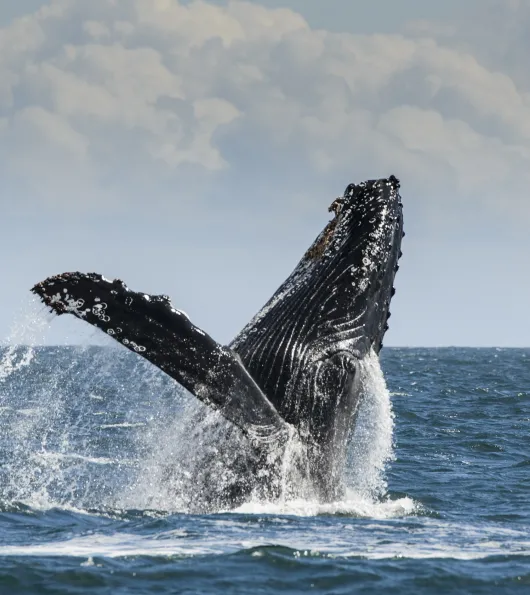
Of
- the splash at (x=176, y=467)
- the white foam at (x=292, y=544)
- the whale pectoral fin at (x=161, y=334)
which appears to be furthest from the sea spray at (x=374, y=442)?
the whale pectoral fin at (x=161, y=334)

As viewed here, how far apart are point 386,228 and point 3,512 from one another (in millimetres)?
5034

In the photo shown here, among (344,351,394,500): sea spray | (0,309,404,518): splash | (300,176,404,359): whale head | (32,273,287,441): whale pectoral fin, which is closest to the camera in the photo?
(32,273,287,441): whale pectoral fin

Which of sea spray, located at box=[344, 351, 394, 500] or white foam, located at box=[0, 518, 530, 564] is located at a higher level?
sea spray, located at box=[344, 351, 394, 500]

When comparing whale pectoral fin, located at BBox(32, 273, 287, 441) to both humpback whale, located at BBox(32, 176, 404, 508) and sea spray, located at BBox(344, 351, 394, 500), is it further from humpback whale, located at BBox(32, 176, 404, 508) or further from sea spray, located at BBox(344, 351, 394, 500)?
sea spray, located at BBox(344, 351, 394, 500)

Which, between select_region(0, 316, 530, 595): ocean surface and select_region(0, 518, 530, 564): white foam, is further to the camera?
select_region(0, 518, 530, 564): white foam

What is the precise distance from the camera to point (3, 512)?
1112 cm

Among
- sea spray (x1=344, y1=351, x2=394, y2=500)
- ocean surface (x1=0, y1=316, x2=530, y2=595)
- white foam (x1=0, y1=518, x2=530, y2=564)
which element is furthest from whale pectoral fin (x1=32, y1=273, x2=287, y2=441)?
sea spray (x1=344, y1=351, x2=394, y2=500)

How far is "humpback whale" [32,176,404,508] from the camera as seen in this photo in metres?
8.73

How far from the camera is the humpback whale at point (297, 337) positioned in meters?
8.73

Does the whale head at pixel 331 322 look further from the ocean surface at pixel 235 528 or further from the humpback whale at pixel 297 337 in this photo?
the ocean surface at pixel 235 528

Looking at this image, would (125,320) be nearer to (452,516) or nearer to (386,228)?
(386,228)

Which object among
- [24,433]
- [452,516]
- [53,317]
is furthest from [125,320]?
[24,433]

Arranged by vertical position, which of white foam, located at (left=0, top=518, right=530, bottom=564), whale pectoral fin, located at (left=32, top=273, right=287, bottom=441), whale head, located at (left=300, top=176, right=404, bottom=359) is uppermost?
whale head, located at (left=300, top=176, right=404, bottom=359)

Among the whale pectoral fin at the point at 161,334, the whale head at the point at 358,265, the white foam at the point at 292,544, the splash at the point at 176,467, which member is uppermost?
the whale head at the point at 358,265
